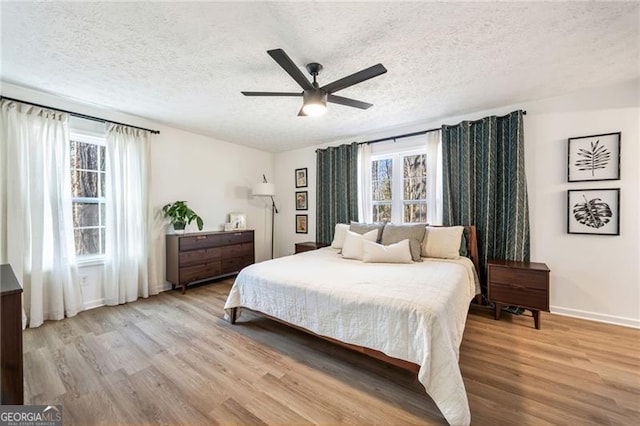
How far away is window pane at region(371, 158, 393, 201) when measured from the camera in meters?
4.06

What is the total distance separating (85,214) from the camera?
3117 millimetres

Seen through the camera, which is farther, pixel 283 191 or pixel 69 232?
pixel 283 191

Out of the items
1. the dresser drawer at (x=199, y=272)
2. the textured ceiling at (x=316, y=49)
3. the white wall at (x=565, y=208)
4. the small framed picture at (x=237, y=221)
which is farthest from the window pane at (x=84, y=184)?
the white wall at (x=565, y=208)

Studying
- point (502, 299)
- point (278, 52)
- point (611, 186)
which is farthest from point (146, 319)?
point (611, 186)

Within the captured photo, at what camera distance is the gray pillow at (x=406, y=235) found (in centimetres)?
307

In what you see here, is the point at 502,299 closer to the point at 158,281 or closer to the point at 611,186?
the point at 611,186

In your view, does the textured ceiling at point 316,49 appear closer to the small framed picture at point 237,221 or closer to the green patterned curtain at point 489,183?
the green patterned curtain at point 489,183

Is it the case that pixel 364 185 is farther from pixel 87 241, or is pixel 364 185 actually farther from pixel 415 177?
pixel 87 241

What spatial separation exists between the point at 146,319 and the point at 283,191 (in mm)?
3323

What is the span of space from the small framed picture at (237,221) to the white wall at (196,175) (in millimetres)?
142

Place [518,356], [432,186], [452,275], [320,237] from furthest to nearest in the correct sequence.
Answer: [320,237]
[432,186]
[452,275]
[518,356]

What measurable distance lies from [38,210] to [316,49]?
10.8 ft

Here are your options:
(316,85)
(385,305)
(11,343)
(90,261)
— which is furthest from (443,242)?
(90,261)

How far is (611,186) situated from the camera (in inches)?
102
